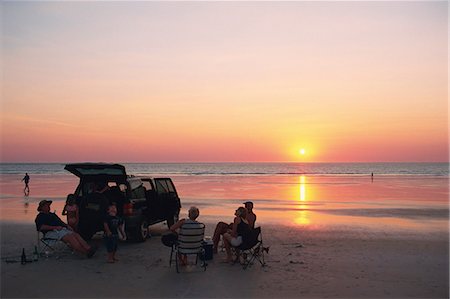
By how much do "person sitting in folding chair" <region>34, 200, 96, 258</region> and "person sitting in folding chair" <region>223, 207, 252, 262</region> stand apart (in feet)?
11.0

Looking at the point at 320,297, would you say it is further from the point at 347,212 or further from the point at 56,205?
the point at 56,205

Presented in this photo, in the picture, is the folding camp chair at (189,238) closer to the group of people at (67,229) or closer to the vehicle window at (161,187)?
the group of people at (67,229)

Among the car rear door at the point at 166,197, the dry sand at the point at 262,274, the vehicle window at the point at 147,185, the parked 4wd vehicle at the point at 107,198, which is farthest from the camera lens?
the vehicle window at the point at 147,185

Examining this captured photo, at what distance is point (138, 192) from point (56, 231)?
118 inches

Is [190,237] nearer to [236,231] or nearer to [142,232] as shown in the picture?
[236,231]

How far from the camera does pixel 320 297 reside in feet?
23.9

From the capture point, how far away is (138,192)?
12.6 metres

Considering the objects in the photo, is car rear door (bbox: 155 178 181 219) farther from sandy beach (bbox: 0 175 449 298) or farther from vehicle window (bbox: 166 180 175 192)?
sandy beach (bbox: 0 175 449 298)

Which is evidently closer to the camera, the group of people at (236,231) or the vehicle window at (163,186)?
the group of people at (236,231)

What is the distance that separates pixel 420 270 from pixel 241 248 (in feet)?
12.7

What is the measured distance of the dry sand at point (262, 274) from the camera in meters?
7.57

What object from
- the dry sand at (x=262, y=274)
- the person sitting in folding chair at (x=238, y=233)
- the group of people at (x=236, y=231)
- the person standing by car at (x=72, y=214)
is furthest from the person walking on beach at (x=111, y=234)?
the person sitting in folding chair at (x=238, y=233)

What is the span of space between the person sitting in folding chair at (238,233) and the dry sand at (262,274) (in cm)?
50

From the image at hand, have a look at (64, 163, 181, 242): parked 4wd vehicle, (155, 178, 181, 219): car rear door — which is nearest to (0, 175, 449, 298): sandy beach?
(64, 163, 181, 242): parked 4wd vehicle
